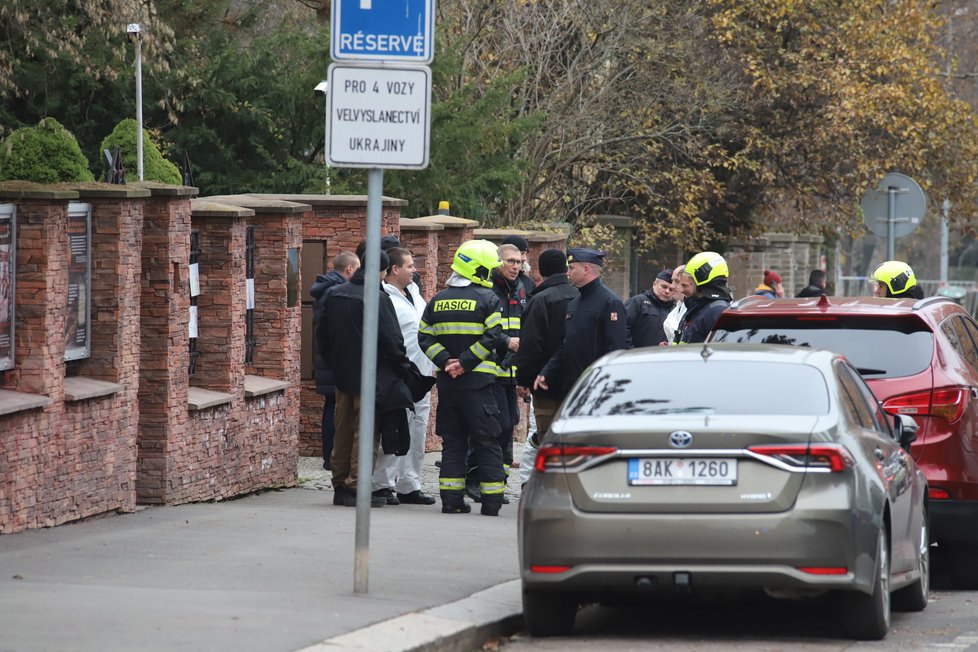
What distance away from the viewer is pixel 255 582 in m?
9.23

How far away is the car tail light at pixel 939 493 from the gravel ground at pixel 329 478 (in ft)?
15.0

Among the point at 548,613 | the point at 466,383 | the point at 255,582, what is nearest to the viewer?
the point at 548,613

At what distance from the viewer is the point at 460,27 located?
87.2 ft

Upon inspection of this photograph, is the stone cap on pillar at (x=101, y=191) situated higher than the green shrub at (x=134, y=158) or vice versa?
the green shrub at (x=134, y=158)

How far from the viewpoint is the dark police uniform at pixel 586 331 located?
1272 cm

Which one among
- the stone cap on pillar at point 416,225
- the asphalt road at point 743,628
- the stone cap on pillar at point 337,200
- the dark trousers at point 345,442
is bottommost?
the asphalt road at point 743,628

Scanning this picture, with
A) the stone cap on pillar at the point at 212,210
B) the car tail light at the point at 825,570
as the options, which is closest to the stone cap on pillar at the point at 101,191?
the stone cap on pillar at the point at 212,210

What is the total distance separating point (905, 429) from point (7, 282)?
5.19 meters

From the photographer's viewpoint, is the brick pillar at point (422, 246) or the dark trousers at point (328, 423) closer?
the dark trousers at point (328, 423)

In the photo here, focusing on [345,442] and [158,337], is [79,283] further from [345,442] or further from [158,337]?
[345,442]

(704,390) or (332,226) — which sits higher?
(332,226)

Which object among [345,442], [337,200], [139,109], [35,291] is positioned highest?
[139,109]

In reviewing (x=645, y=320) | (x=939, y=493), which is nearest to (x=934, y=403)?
(x=939, y=493)

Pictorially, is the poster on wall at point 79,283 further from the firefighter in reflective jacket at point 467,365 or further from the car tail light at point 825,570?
the car tail light at point 825,570
